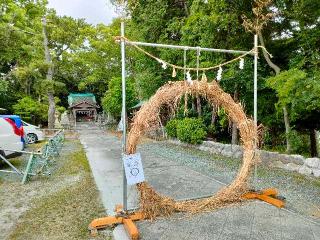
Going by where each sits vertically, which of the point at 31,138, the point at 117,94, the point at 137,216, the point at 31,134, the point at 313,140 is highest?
the point at 117,94

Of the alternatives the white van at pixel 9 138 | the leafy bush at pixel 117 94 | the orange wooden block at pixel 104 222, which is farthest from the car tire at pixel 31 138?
the orange wooden block at pixel 104 222

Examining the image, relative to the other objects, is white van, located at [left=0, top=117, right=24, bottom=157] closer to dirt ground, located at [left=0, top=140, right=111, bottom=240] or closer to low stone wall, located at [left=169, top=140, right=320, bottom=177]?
dirt ground, located at [left=0, top=140, right=111, bottom=240]

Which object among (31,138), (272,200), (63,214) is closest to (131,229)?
(63,214)

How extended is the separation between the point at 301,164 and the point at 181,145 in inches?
288

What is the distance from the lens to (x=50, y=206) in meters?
5.66

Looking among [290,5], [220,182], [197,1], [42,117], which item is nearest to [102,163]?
[220,182]

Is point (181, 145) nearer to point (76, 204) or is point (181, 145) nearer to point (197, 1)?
point (197, 1)

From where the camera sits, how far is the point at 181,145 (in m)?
15.1

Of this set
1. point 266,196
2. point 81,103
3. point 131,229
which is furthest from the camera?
point 81,103

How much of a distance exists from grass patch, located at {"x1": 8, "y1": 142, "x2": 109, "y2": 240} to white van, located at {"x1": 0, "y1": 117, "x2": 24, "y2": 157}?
2256mm

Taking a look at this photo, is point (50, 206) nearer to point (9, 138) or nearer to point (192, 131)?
point (9, 138)

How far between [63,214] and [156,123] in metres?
2.15

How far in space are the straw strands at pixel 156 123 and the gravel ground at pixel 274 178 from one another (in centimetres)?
85

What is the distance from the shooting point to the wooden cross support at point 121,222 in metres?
4.21
